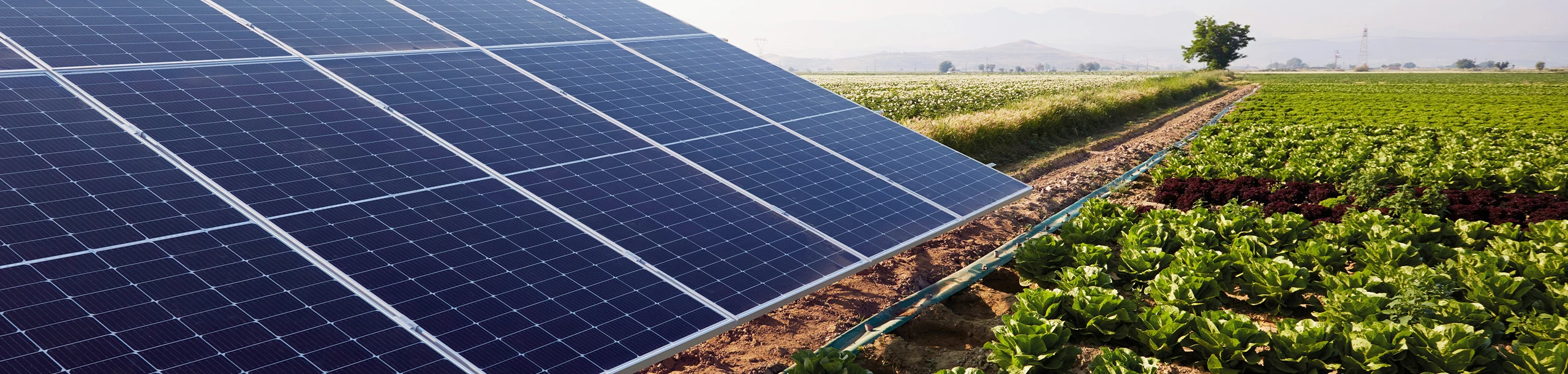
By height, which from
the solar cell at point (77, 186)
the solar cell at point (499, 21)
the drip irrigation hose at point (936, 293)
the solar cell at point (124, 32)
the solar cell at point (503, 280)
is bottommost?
the drip irrigation hose at point (936, 293)

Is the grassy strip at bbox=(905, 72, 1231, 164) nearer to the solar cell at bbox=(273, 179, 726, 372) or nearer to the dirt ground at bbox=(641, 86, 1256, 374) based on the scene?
the dirt ground at bbox=(641, 86, 1256, 374)

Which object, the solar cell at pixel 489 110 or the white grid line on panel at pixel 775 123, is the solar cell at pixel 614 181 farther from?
the white grid line on panel at pixel 775 123

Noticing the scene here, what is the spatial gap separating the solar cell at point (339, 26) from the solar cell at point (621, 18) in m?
3.03

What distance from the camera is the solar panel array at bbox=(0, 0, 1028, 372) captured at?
4.84 metres

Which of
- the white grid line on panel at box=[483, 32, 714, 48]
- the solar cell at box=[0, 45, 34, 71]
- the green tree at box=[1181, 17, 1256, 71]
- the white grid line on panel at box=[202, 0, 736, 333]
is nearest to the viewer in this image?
the white grid line on panel at box=[202, 0, 736, 333]

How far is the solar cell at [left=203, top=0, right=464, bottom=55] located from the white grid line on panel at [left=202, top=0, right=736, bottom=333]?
30 cm

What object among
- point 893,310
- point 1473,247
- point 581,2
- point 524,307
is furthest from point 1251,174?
point 524,307

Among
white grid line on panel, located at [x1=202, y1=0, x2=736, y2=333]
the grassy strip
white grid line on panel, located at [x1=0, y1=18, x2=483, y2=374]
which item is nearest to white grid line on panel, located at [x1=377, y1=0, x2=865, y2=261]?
white grid line on panel, located at [x1=202, y1=0, x2=736, y2=333]

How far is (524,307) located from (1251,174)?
15341mm

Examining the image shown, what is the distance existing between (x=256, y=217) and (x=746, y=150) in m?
4.98

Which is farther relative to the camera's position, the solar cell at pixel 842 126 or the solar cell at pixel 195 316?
the solar cell at pixel 842 126

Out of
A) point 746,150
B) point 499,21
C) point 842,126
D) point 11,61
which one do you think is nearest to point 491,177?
point 746,150

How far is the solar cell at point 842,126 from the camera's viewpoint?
10.1 meters

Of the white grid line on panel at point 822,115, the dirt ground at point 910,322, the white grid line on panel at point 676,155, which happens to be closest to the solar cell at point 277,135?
the white grid line on panel at point 676,155
